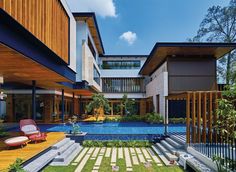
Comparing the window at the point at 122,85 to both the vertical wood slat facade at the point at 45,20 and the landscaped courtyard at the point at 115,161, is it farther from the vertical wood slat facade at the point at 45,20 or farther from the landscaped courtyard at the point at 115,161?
the vertical wood slat facade at the point at 45,20

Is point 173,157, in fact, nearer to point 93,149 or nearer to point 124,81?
point 93,149

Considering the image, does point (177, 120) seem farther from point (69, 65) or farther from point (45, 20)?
point (45, 20)

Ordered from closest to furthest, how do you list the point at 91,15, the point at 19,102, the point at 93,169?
the point at 93,169 < the point at 91,15 < the point at 19,102

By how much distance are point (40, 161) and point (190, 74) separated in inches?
617

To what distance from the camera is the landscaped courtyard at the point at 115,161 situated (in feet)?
28.4

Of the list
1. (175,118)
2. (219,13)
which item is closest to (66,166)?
(175,118)

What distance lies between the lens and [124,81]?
35.5 metres

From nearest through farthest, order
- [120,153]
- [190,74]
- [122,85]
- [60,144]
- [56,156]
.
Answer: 1. [56,156]
2. [60,144]
3. [120,153]
4. [190,74]
5. [122,85]

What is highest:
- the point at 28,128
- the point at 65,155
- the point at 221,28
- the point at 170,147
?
the point at 221,28

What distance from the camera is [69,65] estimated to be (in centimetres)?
1355

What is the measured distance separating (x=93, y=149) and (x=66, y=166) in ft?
12.2

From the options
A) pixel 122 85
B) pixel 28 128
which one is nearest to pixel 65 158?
pixel 28 128

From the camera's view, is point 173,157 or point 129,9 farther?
point 129,9

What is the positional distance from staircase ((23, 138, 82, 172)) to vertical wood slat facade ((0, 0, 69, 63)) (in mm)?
4204
